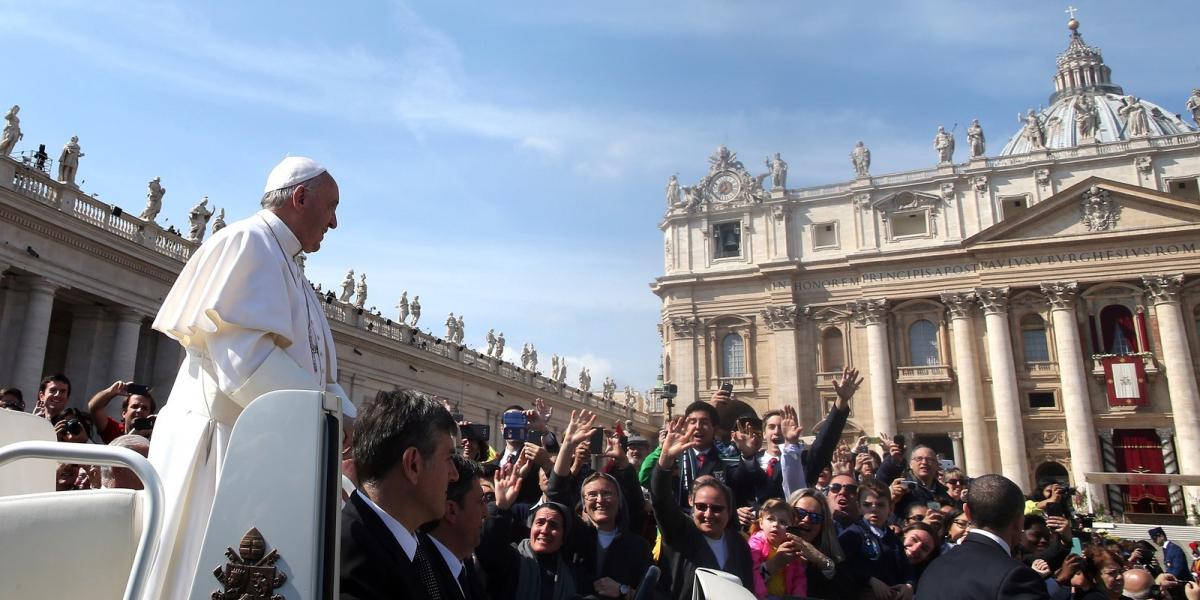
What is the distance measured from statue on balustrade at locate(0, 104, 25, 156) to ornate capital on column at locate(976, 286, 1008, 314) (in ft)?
142

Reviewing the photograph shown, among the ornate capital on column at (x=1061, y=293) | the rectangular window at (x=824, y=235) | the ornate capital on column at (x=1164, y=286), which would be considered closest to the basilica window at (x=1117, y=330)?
the ornate capital on column at (x=1164, y=286)

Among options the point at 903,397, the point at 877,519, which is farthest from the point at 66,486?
the point at 903,397

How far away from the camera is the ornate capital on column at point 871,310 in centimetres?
4534

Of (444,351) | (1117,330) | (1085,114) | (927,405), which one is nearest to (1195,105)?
(1085,114)

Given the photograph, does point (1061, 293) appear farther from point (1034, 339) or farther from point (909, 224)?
point (909, 224)

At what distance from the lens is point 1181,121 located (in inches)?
2256

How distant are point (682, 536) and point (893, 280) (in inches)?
1721

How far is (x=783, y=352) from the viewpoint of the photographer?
46.8m

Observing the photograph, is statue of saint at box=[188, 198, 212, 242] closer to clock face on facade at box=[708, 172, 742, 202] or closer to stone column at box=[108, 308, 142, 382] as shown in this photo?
stone column at box=[108, 308, 142, 382]

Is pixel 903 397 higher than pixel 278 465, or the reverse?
pixel 903 397

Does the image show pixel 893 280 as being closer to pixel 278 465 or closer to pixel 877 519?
pixel 877 519

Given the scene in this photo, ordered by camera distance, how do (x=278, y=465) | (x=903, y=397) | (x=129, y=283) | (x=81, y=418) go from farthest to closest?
(x=903, y=397), (x=129, y=283), (x=81, y=418), (x=278, y=465)

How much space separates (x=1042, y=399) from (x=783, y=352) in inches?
558

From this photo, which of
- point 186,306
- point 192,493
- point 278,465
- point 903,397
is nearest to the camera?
point 278,465
